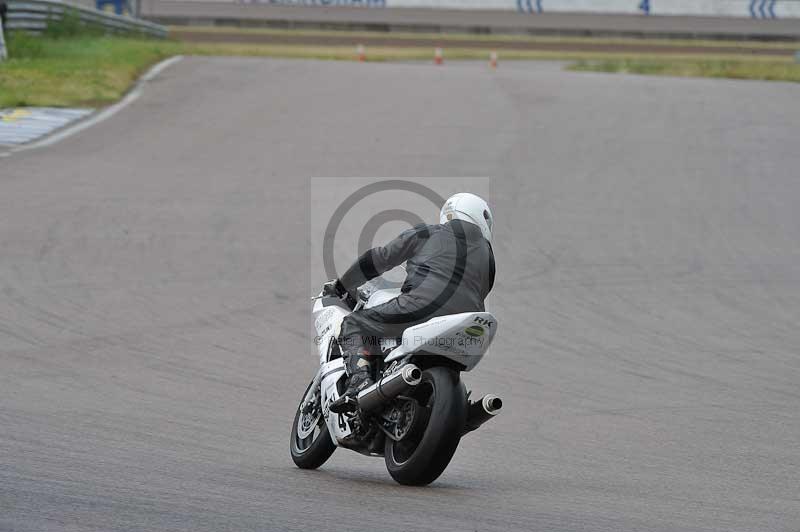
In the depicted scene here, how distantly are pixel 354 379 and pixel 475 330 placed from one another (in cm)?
90

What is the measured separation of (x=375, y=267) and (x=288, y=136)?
14.3 m

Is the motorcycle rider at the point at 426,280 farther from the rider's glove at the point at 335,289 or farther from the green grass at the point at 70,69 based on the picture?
the green grass at the point at 70,69

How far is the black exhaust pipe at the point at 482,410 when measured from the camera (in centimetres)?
584

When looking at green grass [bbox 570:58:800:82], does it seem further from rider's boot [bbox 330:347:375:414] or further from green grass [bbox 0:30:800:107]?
rider's boot [bbox 330:347:375:414]

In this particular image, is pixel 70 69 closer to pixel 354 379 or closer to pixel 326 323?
pixel 326 323

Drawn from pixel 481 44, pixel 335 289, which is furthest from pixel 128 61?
pixel 335 289

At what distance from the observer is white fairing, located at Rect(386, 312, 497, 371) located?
5684mm

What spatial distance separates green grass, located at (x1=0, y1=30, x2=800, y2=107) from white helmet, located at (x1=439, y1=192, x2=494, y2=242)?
17.8 m

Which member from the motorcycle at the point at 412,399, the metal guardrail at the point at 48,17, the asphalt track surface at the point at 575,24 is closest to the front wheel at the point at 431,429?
the motorcycle at the point at 412,399

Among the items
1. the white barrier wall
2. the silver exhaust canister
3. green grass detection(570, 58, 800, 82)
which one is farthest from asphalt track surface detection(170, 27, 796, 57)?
the silver exhaust canister

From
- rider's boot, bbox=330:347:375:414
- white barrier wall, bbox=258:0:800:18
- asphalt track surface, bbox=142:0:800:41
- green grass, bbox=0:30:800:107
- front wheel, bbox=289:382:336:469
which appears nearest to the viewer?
rider's boot, bbox=330:347:375:414

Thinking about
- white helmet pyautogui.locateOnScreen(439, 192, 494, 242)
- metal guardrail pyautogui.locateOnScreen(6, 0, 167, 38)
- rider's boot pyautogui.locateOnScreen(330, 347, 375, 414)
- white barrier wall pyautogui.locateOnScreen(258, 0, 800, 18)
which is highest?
white helmet pyautogui.locateOnScreen(439, 192, 494, 242)

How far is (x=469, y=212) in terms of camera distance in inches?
249

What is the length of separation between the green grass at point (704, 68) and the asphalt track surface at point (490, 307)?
6.36 m
